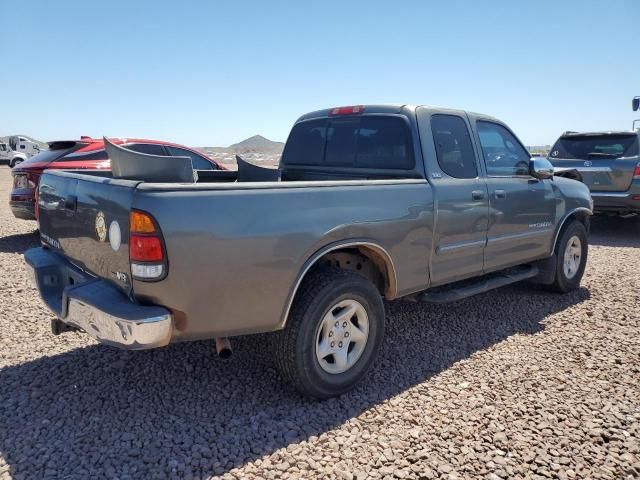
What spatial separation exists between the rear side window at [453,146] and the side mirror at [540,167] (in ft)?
2.77

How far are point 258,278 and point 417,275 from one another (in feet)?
4.61

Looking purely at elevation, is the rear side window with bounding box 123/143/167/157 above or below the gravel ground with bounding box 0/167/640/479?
above

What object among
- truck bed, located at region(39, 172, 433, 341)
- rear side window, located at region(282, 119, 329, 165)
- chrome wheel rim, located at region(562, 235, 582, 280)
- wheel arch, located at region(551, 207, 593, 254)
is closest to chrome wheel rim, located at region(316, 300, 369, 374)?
truck bed, located at region(39, 172, 433, 341)

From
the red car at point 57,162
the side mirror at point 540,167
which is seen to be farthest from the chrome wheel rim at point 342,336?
the red car at point 57,162

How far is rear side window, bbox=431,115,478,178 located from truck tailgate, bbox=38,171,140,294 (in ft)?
7.97

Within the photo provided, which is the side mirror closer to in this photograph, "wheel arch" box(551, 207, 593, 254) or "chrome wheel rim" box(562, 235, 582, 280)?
"wheel arch" box(551, 207, 593, 254)

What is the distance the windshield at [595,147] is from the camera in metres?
8.95

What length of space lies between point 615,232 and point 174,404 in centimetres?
984

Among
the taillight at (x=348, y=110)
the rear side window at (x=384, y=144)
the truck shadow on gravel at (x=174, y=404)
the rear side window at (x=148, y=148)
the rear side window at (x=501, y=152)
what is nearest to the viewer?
the truck shadow on gravel at (x=174, y=404)

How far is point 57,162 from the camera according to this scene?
7277 millimetres

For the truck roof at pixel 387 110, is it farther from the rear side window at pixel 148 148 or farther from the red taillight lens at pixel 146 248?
the rear side window at pixel 148 148

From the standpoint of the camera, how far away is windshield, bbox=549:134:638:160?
352 inches

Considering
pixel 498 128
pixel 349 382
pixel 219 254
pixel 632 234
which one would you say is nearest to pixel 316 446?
pixel 349 382

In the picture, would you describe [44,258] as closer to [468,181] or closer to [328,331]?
[328,331]
